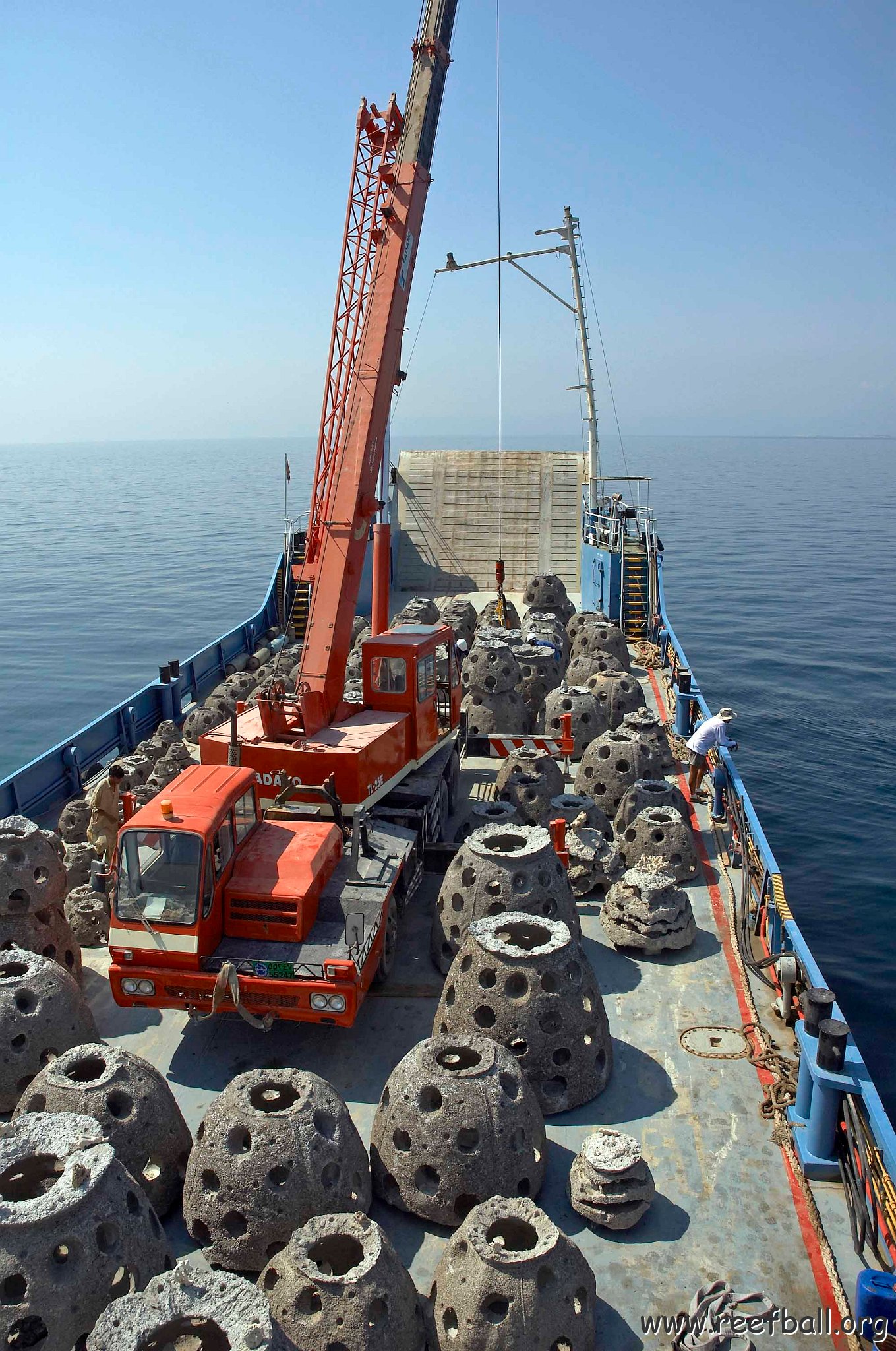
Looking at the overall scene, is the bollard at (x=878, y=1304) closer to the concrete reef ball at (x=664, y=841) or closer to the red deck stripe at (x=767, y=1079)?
the red deck stripe at (x=767, y=1079)

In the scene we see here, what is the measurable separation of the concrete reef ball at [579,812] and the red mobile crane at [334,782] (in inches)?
76.8

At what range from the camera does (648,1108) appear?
10555 mm

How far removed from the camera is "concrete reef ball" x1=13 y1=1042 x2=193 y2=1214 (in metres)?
8.60

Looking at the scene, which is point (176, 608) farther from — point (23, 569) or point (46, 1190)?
point (46, 1190)

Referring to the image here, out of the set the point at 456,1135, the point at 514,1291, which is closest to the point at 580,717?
the point at 456,1135

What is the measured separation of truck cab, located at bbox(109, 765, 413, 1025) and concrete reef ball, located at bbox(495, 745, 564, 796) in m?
6.02

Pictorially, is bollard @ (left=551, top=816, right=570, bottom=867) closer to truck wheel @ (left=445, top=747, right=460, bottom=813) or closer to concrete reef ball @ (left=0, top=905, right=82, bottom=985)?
truck wheel @ (left=445, top=747, right=460, bottom=813)

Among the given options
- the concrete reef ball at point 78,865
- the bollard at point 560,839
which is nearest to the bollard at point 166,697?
the concrete reef ball at point 78,865

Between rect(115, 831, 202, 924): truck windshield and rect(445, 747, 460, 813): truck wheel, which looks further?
rect(445, 747, 460, 813): truck wheel

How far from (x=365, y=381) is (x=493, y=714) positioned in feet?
25.4

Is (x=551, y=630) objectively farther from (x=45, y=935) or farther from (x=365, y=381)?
(x=45, y=935)

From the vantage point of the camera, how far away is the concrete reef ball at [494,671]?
20.9 metres

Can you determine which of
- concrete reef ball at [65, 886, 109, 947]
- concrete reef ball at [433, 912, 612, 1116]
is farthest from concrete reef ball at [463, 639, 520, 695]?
concrete reef ball at [433, 912, 612, 1116]

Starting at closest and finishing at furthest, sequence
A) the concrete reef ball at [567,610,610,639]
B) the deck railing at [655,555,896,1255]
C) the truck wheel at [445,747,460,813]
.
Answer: the deck railing at [655,555,896,1255], the truck wheel at [445,747,460,813], the concrete reef ball at [567,610,610,639]
